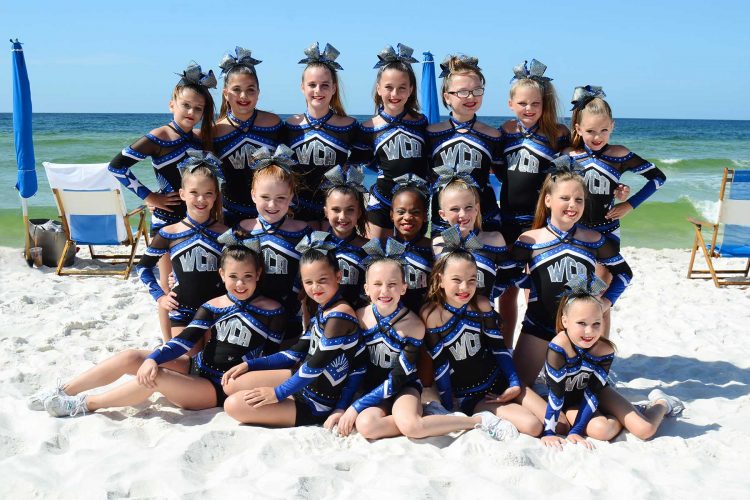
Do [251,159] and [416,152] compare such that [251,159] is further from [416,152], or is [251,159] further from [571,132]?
[571,132]

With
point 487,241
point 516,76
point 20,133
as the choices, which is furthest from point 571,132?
point 20,133

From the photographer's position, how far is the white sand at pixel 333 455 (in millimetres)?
3020

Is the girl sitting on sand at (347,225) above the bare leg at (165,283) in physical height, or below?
above

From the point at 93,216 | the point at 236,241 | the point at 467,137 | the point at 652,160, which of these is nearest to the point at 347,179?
the point at 236,241

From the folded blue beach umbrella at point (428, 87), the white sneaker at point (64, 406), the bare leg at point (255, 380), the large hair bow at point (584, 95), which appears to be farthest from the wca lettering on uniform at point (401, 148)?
the folded blue beach umbrella at point (428, 87)

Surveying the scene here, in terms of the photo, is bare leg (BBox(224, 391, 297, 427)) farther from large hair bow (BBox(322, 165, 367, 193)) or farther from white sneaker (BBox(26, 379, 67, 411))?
large hair bow (BBox(322, 165, 367, 193))

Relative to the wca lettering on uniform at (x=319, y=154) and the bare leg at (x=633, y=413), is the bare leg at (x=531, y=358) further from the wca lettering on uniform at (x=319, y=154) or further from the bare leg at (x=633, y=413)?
the wca lettering on uniform at (x=319, y=154)

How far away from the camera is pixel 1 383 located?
4188 millimetres

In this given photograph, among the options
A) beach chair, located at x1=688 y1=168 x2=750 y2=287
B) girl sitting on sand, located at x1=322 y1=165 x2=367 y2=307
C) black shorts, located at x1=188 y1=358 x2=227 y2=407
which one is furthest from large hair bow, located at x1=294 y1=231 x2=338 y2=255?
beach chair, located at x1=688 y1=168 x2=750 y2=287

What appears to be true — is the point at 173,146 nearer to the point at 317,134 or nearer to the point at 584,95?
the point at 317,134

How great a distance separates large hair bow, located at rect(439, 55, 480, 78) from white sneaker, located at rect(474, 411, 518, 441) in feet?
7.64

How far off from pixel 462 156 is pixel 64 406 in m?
2.86

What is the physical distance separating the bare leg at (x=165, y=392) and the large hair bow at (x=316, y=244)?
3.22 feet

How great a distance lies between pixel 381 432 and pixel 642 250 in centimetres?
748
